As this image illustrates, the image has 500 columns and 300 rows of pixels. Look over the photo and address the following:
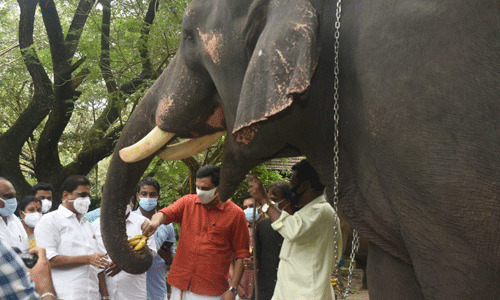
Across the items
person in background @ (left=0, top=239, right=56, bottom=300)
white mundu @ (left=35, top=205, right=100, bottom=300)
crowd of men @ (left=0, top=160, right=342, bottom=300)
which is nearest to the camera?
person in background @ (left=0, top=239, right=56, bottom=300)


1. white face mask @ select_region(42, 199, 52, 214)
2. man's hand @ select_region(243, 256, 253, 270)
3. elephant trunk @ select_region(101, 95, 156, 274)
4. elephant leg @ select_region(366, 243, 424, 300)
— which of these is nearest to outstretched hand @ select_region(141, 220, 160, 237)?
elephant trunk @ select_region(101, 95, 156, 274)

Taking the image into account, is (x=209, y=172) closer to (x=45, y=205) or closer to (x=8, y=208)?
(x=8, y=208)

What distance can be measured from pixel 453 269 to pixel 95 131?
33.7 ft

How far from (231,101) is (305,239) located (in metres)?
1.86

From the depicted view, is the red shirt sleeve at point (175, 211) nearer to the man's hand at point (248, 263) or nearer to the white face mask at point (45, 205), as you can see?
the man's hand at point (248, 263)

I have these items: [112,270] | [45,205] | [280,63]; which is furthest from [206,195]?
[280,63]

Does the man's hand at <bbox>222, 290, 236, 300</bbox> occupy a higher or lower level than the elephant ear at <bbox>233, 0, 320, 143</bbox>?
lower

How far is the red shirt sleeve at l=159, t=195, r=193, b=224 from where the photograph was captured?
232 inches

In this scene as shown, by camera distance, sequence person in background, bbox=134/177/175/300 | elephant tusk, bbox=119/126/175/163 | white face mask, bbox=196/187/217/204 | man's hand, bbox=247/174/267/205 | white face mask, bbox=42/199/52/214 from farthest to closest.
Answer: white face mask, bbox=42/199/52/214
person in background, bbox=134/177/175/300
white face mask, bbox=196/187/217/204
man's hand, bbox=247/174/267/205
elephant tusk, bbox=119/126/175/163

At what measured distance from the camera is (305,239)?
484 cm

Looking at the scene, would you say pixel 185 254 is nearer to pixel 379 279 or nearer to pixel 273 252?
pixel 273 252

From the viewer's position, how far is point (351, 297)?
40.5 ft

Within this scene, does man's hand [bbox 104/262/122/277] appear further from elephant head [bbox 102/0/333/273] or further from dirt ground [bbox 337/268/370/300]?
dirt ground [bbox 337/268/370/300]

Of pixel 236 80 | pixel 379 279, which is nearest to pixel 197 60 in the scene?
pixel 236 80
